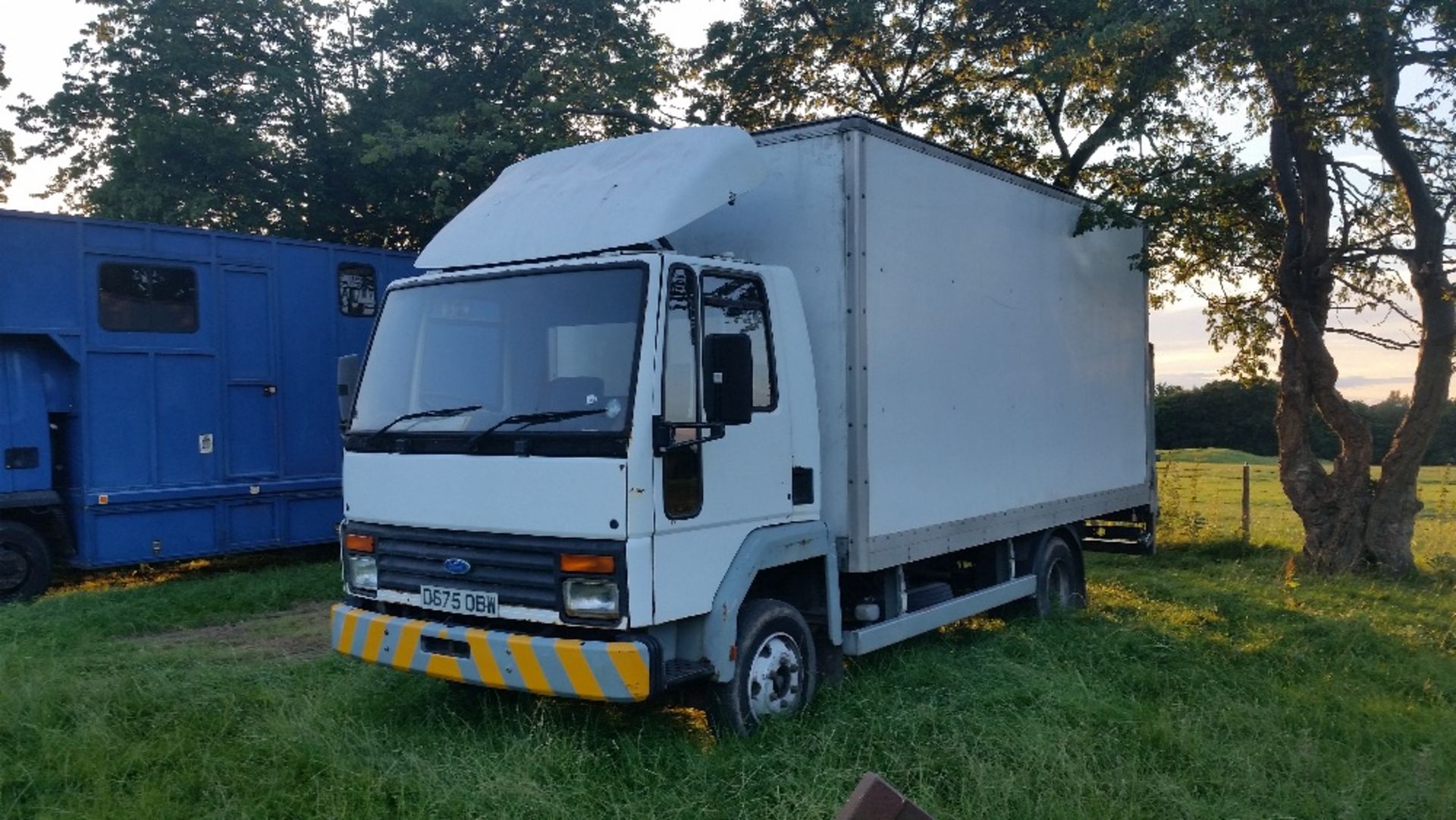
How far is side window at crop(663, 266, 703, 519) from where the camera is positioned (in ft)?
16.1

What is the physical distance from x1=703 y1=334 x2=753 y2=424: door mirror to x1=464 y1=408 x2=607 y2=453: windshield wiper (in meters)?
0.49

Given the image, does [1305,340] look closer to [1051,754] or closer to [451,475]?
[1051,754]

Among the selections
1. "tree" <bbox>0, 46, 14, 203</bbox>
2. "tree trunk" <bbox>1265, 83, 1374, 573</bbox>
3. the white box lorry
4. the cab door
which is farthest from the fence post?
"tree" <bbox>0, 46, 14, 203</bbox>

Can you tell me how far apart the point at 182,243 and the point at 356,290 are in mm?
1940

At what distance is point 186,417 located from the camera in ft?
35.0

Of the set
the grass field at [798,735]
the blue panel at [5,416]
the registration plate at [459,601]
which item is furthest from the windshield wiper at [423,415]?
the blue panel at [5,416]

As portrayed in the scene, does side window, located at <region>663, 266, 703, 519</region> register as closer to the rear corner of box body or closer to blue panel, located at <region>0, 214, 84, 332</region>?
the rear corner of box body

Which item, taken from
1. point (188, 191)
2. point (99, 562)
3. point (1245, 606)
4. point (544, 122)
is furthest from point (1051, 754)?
point (188, 191)

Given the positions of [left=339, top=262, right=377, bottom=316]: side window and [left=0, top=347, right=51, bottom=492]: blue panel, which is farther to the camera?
[left=339, top=262, right=377, bottom=316]: side window

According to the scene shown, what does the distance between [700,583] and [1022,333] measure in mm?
3736

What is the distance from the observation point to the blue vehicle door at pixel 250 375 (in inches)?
434

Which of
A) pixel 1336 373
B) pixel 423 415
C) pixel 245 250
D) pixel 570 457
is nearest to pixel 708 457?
pixel 570 457

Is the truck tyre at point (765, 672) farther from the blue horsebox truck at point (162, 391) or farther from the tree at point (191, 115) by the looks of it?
the tree at point (191, 115)

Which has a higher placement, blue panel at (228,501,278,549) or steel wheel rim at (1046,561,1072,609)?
blue panel at (228,501,278,549)
